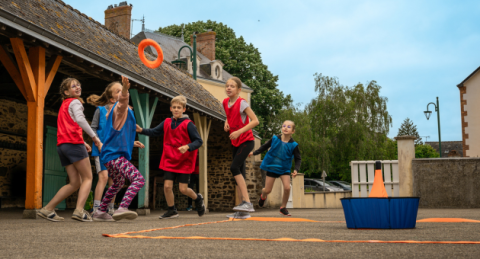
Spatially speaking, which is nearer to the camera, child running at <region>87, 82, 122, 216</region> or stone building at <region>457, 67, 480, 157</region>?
child running at <region>87, 82, 122, 216</region>

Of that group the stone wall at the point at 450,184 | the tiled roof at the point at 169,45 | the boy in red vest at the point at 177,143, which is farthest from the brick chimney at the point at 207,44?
the boy in red vest at the point at 177,143

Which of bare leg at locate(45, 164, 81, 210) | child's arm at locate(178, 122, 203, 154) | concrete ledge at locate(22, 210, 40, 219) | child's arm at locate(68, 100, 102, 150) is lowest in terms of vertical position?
concrete ledge at locate(22, 210, 40, 219)

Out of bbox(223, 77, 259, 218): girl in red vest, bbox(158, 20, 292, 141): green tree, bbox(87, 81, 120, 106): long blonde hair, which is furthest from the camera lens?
bbox(158, 20, 292, 141): green tree

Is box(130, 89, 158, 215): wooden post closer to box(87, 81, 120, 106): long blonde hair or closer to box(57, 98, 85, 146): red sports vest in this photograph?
box(87, 81, 120, 106): long blonde hair

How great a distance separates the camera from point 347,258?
8.30 ft

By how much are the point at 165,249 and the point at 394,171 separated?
12.4m

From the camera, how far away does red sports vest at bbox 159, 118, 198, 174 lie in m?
6.67

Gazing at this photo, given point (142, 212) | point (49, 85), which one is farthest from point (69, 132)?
point (142, 212)

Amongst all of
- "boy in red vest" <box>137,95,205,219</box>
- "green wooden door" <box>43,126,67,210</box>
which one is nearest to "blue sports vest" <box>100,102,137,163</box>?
"boy in red vest" <box>137,95,205,219</box>

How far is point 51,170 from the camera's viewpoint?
12.6 m

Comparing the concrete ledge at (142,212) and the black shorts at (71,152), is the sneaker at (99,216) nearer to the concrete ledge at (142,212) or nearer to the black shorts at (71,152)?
the black shorts at (71,152)

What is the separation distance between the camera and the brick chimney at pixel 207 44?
37.7 m

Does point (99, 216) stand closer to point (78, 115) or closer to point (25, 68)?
point (78, 115)

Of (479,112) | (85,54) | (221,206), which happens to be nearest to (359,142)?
(479,112)
